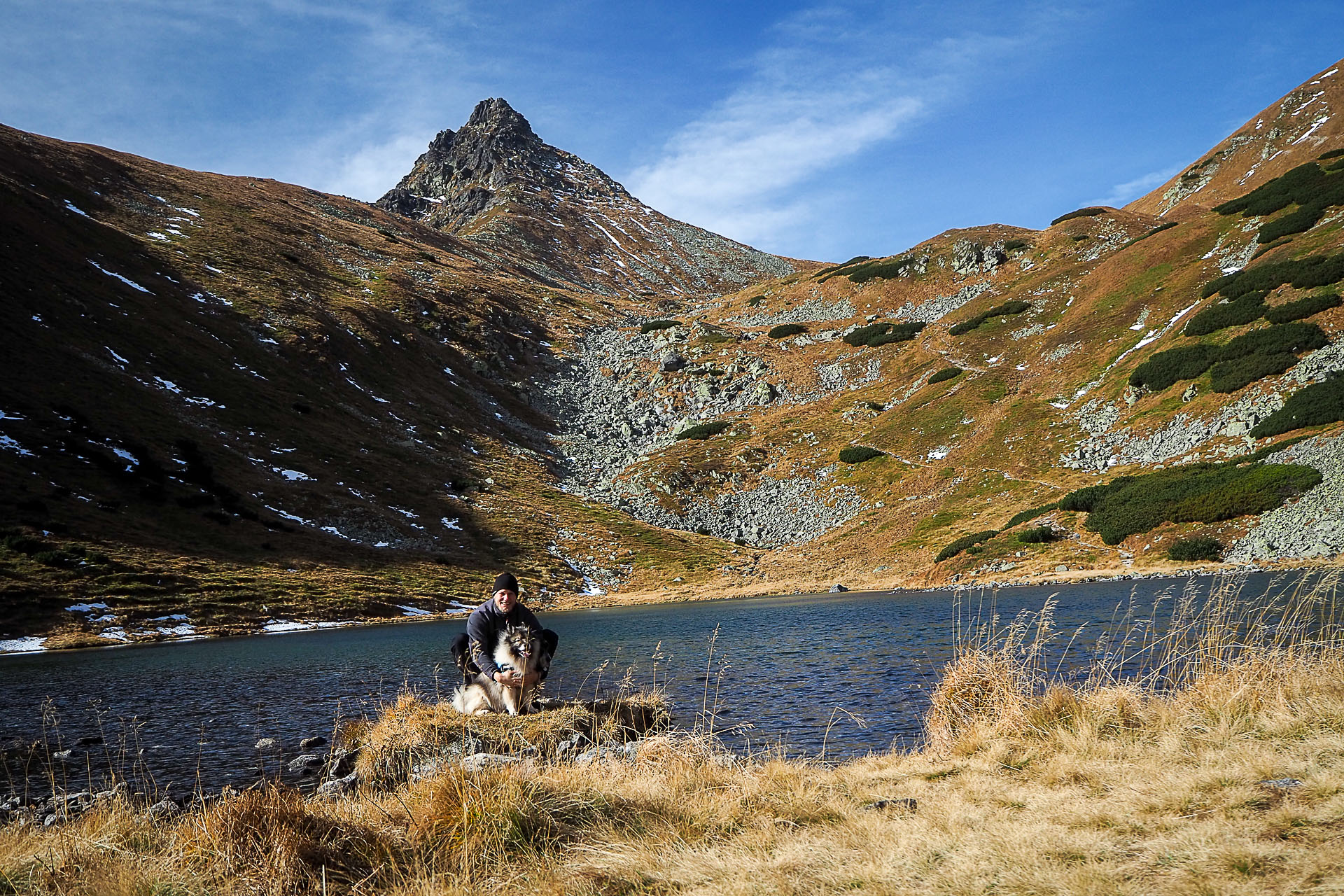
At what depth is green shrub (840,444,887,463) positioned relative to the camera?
66438 mm

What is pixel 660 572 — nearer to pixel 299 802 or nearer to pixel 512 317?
pixel 299 802

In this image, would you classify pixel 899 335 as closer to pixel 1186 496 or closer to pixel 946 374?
pixel 946 374

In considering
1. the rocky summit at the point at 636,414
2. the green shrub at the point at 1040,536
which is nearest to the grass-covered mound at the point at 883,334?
the rocky summit at the point at 636,414

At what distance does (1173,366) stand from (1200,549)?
65.3 feet

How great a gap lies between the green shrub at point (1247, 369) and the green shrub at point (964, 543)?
16.4 meters

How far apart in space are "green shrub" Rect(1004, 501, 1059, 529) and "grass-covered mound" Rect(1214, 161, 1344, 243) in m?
32.3

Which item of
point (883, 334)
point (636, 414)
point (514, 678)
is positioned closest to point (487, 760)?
point (514, 678)

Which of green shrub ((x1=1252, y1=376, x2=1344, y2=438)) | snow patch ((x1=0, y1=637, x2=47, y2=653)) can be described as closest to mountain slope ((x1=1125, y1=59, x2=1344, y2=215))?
green shrub ((x1=1252, y1=376, x2=1344, y2=438))

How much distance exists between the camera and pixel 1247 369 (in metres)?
42.5

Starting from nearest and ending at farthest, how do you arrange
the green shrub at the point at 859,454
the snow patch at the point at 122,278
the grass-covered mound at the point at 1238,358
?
the grass-covered mound at the point at 1238,358
the green shrub at the point at 859,454
the snow patch at the point at 122,278

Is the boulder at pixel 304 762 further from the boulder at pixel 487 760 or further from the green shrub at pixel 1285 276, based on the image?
the green shrub at pixel 1285 276

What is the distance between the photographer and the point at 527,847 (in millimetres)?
5703

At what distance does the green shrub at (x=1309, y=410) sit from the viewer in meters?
36.1

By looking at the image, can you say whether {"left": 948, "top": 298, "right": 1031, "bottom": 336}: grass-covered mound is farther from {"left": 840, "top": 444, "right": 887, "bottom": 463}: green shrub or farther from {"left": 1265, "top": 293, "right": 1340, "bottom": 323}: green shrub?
{"left": 1265, "top": 293, "right": 1340, "bottom": 323}: green shrub
